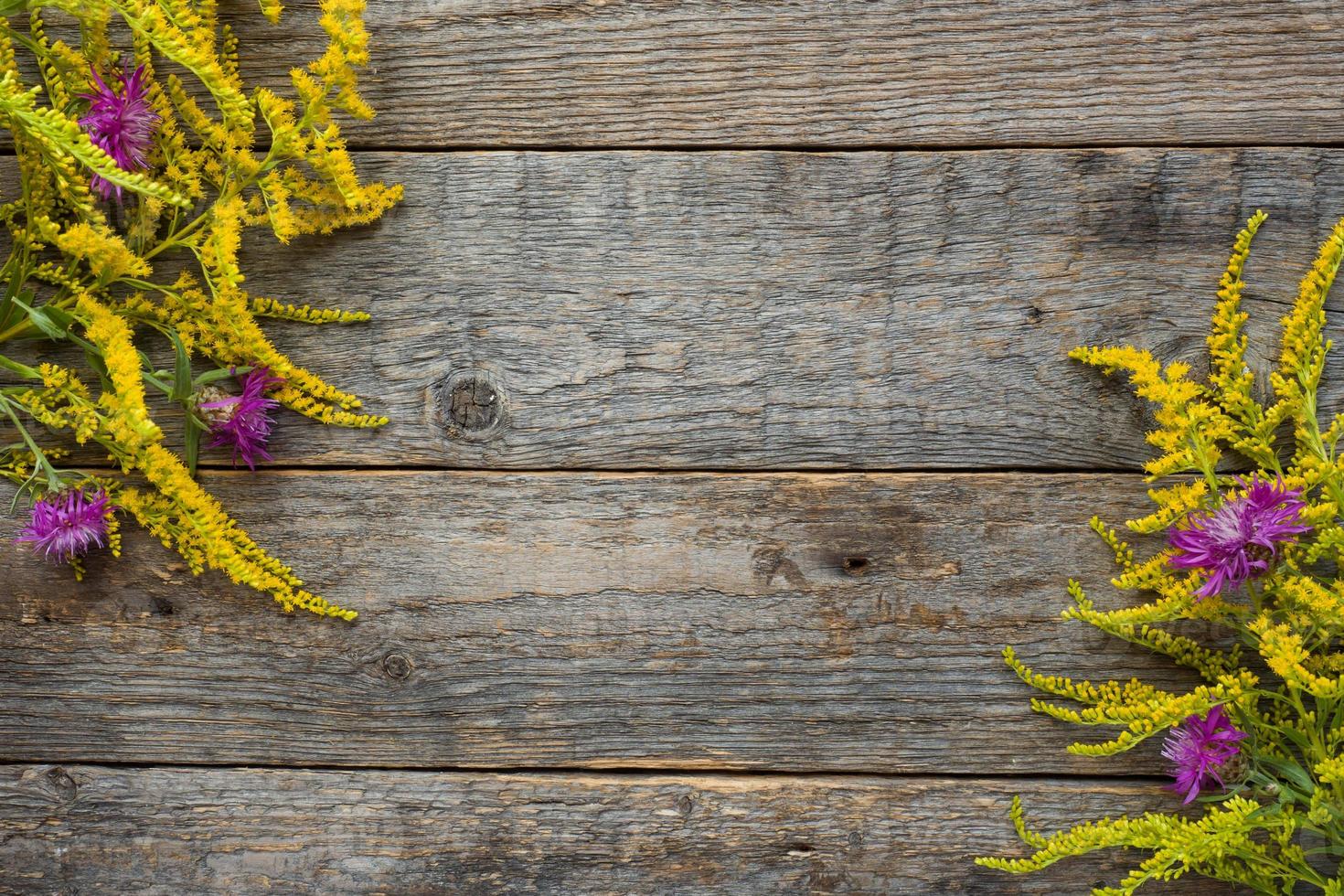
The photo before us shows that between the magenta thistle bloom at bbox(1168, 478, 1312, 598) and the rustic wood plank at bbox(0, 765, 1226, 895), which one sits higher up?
the magenta thistle bloom at bbox(1168, 478, 1312, 598)

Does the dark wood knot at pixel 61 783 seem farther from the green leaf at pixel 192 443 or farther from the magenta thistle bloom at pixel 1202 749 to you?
the magenta thistle bloom at pixel 1202 749

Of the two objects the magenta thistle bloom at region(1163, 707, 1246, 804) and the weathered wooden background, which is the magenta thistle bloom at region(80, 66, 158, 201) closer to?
the weathered wooden background

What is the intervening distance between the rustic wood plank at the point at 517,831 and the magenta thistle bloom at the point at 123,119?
0.59 m

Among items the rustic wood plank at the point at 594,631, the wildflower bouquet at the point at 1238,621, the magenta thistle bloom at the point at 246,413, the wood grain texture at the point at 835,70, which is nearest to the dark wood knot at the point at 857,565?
the rustic wood plank at the point at 594,631

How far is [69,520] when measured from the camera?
2.76ft

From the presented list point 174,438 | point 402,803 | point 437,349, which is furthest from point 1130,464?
point 174,438

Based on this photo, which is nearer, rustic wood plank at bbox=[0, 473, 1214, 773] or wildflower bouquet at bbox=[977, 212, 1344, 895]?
wildflower bouquet at bbox=[977, 212, 1344, 895]

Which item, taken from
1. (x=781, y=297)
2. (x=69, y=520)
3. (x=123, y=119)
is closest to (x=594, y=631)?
(x=781, y=297)

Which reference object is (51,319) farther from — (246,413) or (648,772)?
(648,772)

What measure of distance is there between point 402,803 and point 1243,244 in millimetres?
945

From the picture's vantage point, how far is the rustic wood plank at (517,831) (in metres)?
0.88

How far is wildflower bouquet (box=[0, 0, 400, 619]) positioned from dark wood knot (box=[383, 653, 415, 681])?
2.8 inches

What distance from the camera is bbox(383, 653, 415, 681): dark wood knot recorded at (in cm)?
90

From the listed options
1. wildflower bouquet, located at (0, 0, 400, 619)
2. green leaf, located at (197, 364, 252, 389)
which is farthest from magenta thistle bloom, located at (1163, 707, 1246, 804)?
green leaf, located at (197, 364, 252, 389)
